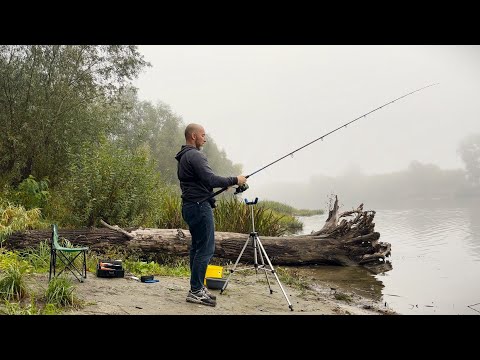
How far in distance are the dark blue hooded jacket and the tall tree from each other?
23.0ft

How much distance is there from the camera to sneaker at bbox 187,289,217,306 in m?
4.43

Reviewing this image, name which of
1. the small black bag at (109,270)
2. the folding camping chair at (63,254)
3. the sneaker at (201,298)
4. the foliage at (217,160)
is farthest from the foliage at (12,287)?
the foliage at (217,160)

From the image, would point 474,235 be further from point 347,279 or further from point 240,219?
point 240,219

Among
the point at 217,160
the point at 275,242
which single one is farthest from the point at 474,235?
the point at 217,160

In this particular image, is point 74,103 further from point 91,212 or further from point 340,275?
point 340,275

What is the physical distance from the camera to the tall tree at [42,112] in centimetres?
1117

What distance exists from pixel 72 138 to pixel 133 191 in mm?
4335

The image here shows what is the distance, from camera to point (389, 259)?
843 centimetres

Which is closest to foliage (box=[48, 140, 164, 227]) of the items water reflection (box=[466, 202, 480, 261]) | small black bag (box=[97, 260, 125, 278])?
small black bag (box=[97, 260, 125, 278])

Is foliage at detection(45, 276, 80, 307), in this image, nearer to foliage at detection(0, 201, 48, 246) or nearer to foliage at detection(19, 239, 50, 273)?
foliage at detection(19, 239, 50, 273)

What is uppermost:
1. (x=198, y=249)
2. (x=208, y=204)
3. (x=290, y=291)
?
(x=208, y=204)

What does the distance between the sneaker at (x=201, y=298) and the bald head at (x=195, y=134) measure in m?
1.37
